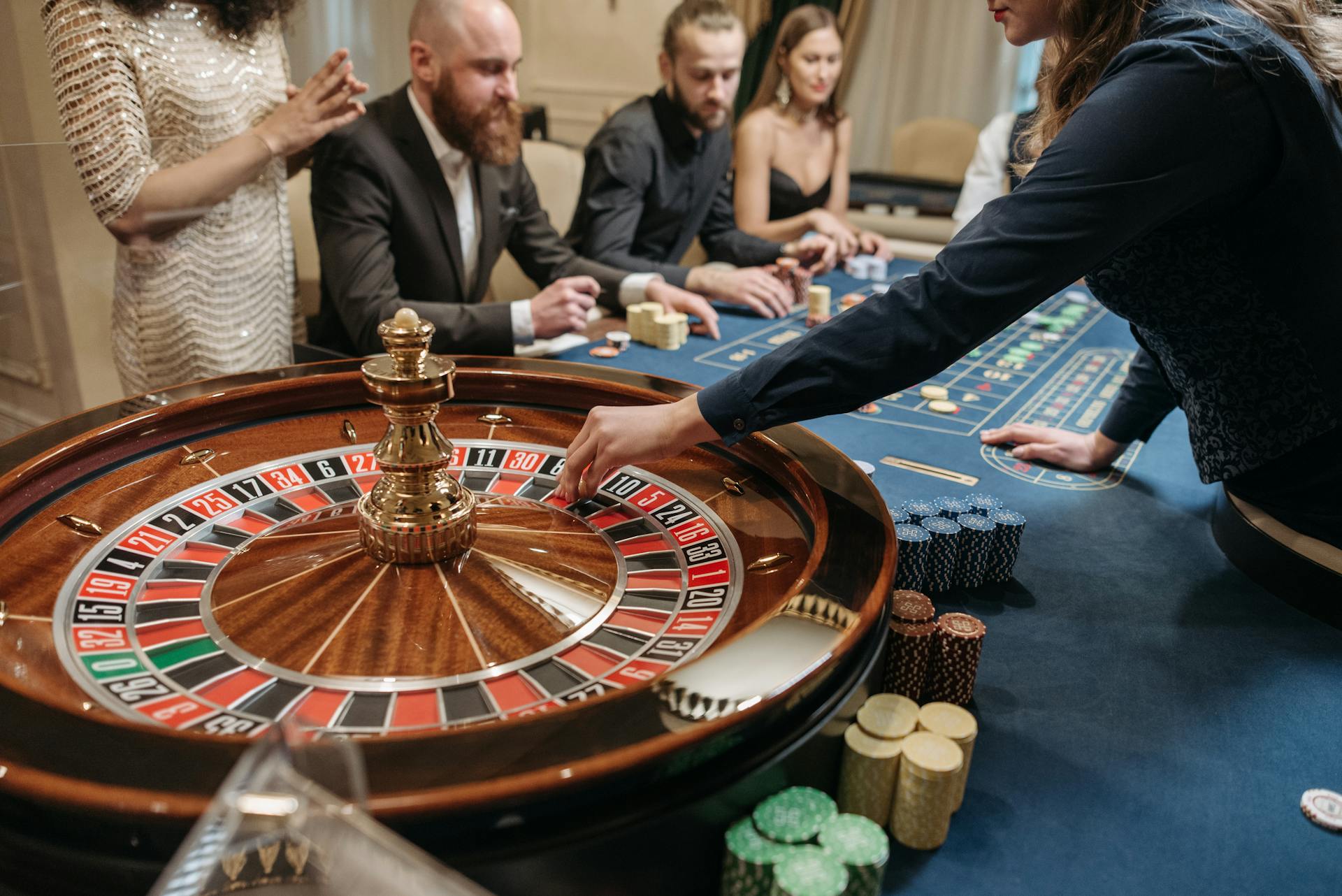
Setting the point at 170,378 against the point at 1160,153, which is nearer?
the point at 1160,153

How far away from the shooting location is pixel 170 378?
226 cm

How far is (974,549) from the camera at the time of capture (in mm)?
1379

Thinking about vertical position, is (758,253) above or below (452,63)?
below

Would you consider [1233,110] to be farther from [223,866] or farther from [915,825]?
[223,866]

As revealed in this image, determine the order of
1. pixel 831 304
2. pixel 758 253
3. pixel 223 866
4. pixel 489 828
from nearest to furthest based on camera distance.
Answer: pixel 223 866
pixel 489 828
pixel 831 304
pixel 758 253

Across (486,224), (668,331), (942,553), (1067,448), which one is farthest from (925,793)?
(486,224)

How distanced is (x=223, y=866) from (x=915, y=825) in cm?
62

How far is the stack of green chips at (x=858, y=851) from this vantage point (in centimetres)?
80

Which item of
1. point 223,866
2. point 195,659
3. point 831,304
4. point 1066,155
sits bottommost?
point 831,304

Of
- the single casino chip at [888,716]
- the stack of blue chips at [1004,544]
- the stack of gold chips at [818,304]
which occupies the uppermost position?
the single casino chip at [888,716]

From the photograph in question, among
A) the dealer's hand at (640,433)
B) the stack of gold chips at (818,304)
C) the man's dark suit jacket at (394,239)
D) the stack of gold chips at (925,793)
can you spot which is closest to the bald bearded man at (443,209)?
the man's dark suit jacket at (394,239)

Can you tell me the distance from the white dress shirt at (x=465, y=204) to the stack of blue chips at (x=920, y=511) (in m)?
1.71

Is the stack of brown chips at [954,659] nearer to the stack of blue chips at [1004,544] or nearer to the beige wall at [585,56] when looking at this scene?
the stack of blue chips at [1004,544]

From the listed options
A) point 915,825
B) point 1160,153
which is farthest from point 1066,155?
point 915,825
